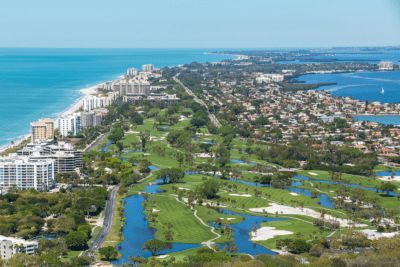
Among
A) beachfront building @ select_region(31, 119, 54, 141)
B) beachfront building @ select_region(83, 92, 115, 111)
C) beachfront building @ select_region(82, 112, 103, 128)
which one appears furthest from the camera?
Result: beachfront building @ select_region(83, 92, 115, 111)

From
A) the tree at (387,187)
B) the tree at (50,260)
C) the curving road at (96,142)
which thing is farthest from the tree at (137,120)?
the tree at (50,260)

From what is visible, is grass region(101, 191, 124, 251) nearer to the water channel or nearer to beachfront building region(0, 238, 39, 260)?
the water channel

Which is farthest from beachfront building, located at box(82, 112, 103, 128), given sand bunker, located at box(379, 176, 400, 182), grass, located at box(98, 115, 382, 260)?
sand bunker, located at box(379, 176, 400, 182)

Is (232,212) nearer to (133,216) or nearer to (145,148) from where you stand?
(133,216)

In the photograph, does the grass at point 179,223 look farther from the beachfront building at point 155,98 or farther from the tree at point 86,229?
the beachfront building at point 155,98

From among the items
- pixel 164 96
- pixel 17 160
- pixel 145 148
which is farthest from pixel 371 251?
pixel 164 96
